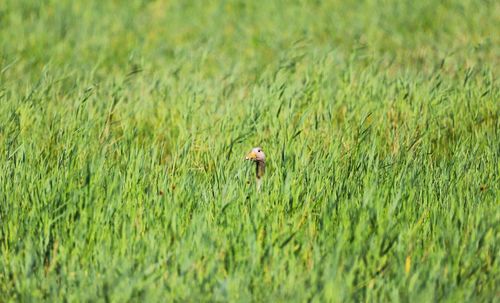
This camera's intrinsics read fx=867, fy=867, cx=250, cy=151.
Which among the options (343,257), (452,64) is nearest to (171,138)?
(343,257)

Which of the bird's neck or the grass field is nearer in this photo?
the grass field

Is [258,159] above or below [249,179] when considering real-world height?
above

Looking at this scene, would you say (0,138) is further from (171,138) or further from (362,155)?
(362,155)

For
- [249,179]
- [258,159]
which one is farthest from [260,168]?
[249,179]

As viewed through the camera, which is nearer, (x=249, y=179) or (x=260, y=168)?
(x=260, y=168)

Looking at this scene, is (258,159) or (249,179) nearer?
(258,159)

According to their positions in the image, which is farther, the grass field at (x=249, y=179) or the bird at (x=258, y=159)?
the bird at (x=258, y=159)

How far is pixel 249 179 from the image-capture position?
431 centimetres

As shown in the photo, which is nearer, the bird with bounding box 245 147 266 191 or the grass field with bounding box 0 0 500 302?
the grass field with bounding box 0 0 500 302

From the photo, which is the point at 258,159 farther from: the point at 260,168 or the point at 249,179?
the point at 249,179

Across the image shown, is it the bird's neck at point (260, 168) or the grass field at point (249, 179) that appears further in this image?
the bird's neck at point (260, 168)

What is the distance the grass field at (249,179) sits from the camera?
3.26 metres

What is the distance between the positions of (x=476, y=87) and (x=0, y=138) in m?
2.97

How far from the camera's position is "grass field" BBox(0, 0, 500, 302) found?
10.7 feet
